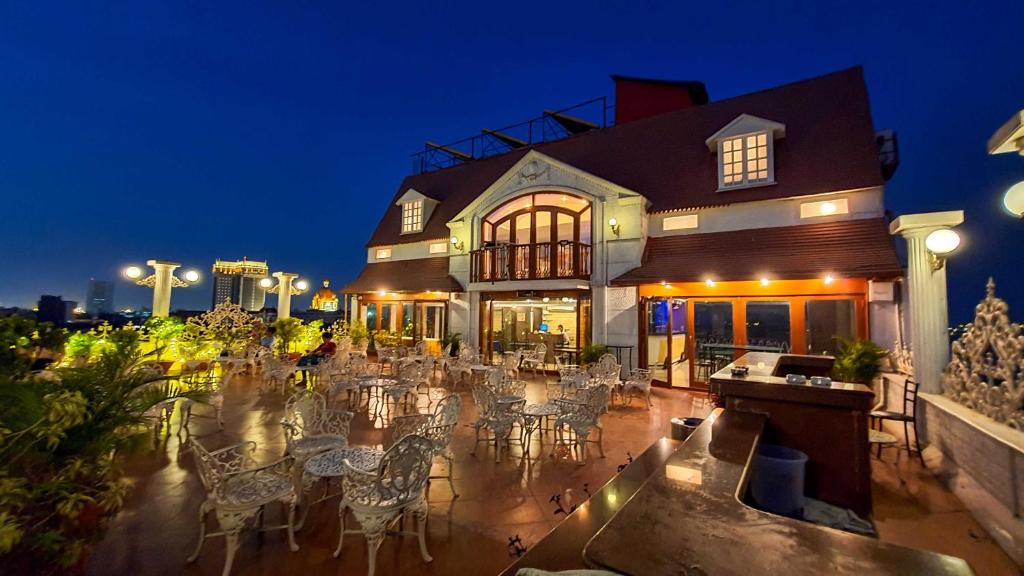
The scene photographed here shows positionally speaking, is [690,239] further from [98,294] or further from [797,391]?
[98,294]

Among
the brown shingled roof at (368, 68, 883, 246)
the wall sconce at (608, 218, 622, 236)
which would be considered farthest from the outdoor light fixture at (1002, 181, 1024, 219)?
the wall sconce at (608, 218, 622, 236)

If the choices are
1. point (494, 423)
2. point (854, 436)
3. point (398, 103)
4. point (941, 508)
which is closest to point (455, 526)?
point (494, 423)

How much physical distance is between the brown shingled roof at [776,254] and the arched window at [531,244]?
69.1 inches

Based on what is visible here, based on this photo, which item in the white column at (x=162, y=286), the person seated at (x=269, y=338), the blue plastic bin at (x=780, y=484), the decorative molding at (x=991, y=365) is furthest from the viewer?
the white column at (x=162, y=286)

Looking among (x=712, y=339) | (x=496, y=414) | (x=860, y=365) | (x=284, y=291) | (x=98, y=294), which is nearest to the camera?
(x=496, y=414)

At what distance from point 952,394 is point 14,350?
30.9 feet

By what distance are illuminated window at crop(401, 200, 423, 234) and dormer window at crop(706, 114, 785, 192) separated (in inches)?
440

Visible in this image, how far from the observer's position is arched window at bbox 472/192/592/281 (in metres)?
12.4

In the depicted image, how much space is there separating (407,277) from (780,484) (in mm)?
14703

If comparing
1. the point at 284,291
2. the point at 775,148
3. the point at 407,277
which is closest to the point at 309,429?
the point at 407,277

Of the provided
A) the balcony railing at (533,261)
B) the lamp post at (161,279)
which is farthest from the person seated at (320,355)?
the lamp post at (161,279)

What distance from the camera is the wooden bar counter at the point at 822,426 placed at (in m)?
3.63

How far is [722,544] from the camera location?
5.44 feet

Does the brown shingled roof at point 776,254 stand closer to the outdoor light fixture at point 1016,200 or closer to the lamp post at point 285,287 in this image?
the outdoor light fixture at point 1016,200
